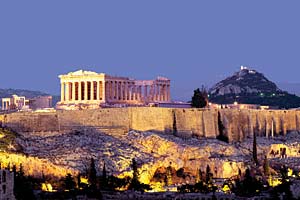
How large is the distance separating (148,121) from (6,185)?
27.7 m

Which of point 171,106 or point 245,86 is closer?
point 171,106

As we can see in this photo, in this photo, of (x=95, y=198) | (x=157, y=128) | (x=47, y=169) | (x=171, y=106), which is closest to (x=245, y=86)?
(x=171, y=106)

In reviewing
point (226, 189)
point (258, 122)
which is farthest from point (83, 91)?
point (226, 189)

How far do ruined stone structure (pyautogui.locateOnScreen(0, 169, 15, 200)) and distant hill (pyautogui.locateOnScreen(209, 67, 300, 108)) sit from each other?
60175mm

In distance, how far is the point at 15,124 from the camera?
63156 mm

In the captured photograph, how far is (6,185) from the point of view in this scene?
131 ft

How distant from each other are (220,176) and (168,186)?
651 cm

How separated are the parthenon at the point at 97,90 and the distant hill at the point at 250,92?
22603mm

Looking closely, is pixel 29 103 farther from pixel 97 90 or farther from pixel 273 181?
pixel 273 181

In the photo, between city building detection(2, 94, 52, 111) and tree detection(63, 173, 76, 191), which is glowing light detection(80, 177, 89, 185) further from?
city building detection(2, 94, 52, 111)

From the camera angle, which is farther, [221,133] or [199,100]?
[199,100]

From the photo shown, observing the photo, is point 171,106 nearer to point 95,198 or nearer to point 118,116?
point 118,116

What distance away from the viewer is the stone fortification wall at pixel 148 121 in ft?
210

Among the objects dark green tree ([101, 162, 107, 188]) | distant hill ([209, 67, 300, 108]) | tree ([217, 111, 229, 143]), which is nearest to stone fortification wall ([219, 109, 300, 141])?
tree ([217, 111, 229, 143])
